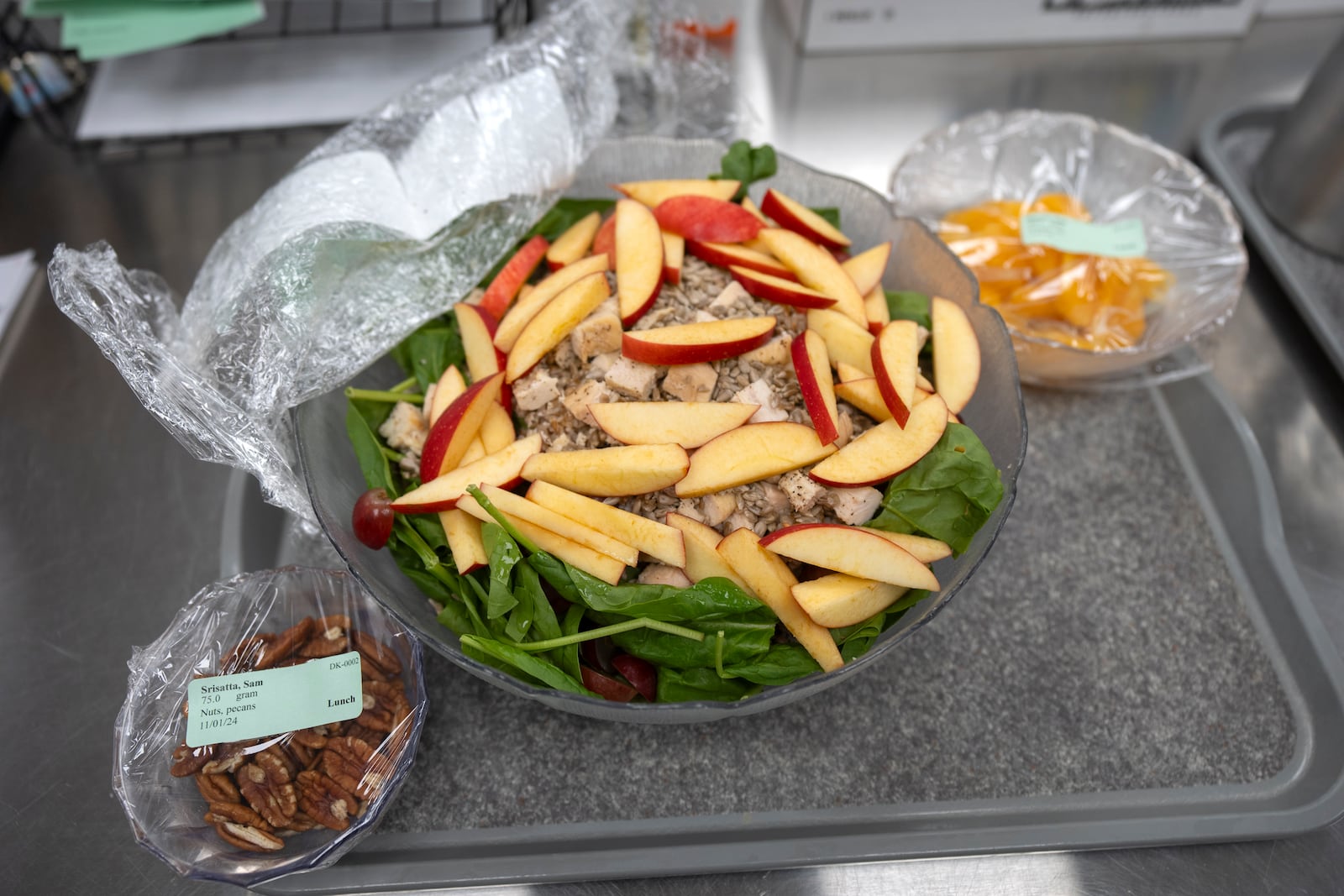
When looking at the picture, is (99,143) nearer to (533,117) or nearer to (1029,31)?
(533,117)

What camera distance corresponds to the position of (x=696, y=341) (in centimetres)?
84

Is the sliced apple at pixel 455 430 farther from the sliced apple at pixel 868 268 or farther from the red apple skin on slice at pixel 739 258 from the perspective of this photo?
the sliced apple at pixel 868 268

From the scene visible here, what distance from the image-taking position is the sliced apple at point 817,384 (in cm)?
81

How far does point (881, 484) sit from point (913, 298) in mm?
278

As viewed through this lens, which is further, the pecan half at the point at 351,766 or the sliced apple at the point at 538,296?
the sliced apple at the point at 538,296

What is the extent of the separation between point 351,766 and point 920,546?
57 cm

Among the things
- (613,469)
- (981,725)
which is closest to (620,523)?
(613,469)

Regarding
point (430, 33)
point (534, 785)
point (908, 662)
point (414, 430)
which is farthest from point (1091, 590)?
point (430, 33)

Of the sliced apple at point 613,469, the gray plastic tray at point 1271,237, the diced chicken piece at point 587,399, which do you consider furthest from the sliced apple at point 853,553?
the gray plastic tray at point 1271,237

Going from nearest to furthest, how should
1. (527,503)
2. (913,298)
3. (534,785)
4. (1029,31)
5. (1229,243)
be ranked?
(527,503) < (534,785) < (913,298) < (1229,243) < (1029,31)

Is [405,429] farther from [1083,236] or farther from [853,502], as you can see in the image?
[1083,236]

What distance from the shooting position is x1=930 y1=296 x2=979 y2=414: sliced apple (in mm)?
894

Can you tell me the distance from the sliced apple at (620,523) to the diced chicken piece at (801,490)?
0.27 feet

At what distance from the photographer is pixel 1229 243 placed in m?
1.23
